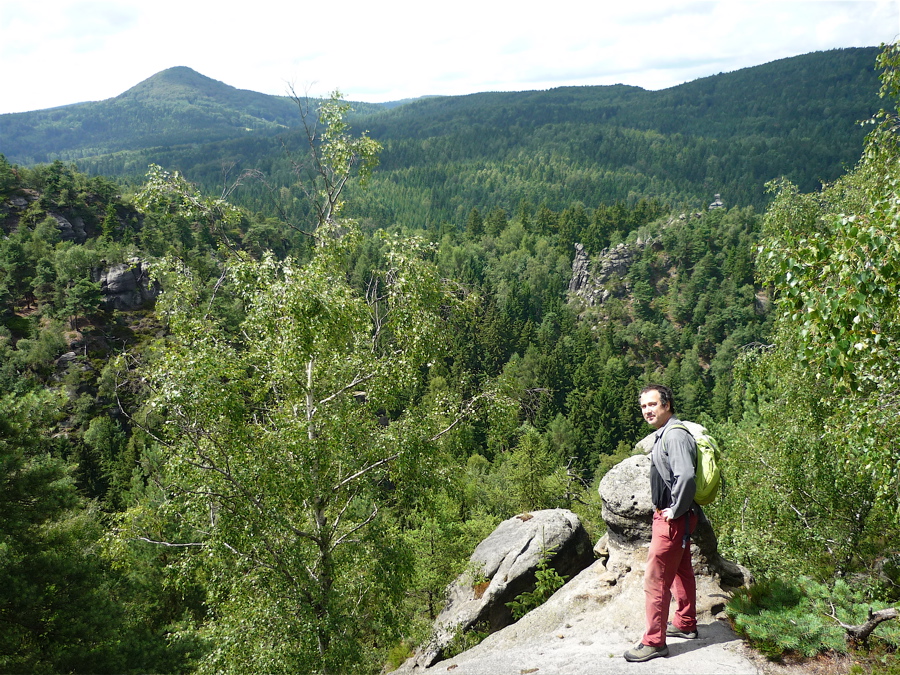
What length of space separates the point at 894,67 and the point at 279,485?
43.0ft

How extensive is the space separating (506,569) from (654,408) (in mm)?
11350

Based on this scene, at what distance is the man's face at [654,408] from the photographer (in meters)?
6.12

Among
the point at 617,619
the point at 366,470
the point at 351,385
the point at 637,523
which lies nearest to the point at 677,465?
the point at 617,619

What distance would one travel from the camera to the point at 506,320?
298 ft

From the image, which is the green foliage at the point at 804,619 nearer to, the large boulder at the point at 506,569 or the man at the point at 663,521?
the man at the point at 663,521

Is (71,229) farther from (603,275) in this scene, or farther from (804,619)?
(804,619)

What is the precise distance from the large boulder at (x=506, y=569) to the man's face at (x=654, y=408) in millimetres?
10208

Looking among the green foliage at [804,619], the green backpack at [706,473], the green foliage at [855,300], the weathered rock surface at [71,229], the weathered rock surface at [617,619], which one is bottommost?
the weathered rock surface at [617,619]

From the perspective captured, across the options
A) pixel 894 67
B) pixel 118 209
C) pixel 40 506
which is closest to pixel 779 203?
pixel 894 67

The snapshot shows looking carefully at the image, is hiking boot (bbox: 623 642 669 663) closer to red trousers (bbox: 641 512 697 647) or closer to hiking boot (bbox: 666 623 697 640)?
red trousers (bbox: 641 512 697 647)

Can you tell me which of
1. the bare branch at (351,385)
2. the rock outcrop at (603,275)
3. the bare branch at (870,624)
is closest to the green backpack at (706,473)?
the bare branch at (870,624)

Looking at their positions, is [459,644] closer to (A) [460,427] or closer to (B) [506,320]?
(A) [460,427]

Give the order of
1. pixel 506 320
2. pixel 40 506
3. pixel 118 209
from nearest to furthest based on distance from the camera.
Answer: pixel 40 506 → pixel 506 320 → pixel 118 209

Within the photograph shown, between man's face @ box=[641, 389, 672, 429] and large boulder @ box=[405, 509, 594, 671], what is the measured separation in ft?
33.5
